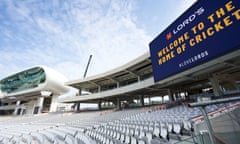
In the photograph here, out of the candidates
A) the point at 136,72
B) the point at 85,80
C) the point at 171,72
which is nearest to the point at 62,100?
the point at 85,80

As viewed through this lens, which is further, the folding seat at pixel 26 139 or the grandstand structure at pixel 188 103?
the folding seat at pixel 26 139

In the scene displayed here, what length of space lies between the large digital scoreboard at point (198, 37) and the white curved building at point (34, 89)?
26471mm

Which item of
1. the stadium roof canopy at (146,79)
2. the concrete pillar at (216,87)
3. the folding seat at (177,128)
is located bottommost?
the folding seat at (177,128)

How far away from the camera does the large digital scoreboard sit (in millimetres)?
5742

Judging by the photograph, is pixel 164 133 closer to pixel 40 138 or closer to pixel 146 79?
pixel 40 138

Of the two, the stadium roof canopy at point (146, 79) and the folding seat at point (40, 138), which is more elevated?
the stadium roof canopy at point (146, 79)

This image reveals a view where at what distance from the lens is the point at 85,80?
946 inches

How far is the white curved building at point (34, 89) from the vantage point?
3062 cm

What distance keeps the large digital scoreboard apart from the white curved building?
2647 cm

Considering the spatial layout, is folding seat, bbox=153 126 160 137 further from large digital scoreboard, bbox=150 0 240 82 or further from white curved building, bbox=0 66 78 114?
white curved building, bbox=0 66 78 114

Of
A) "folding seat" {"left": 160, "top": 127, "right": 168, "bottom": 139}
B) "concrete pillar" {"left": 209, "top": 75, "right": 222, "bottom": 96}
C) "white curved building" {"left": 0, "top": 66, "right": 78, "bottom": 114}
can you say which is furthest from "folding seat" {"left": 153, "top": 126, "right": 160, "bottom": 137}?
"white curved building" {"left": 0, "top": 66, "right": 78, "bottom": 114}

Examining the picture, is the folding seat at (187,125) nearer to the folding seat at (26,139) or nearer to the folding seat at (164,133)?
the folding seat at (164,133)

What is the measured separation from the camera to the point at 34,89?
30359 mm

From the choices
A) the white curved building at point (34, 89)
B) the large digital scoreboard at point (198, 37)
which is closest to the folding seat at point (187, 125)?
the large digital scoreboard at point (198, 37)
